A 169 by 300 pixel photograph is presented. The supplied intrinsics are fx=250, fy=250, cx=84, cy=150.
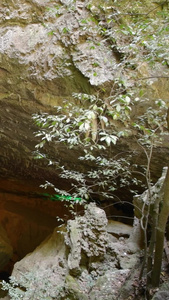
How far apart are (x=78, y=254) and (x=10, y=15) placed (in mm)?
4341

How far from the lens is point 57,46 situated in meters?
4.27

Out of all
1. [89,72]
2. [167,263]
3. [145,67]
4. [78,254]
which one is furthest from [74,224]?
[145,67]

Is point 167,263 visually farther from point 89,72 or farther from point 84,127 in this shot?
point 89,72

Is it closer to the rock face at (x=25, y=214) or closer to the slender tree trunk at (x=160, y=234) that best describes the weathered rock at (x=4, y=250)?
the rock face at (x=25, y=214)

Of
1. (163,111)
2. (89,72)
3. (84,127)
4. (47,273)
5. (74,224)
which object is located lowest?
(47,273)

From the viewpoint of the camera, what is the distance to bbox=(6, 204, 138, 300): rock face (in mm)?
3730

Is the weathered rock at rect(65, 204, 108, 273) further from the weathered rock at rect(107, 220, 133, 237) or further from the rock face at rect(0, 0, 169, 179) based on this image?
the rock face at rect(0, 0, 169, 179)

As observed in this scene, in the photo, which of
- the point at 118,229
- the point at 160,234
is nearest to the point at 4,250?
the point at 118,229

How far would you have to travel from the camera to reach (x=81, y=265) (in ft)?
14.9

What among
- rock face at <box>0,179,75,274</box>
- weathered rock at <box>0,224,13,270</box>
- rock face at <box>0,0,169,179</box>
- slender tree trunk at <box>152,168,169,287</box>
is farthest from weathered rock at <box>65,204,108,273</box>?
rock face at <box>0,179,75,274</box>

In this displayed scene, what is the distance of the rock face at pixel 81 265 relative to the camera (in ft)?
12.2

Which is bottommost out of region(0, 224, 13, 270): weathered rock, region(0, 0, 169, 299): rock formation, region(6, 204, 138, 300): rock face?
region(0, 224, 13, 270): weathered rock

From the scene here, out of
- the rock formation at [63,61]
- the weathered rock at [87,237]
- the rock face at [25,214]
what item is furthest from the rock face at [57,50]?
the rock face at [25,214]

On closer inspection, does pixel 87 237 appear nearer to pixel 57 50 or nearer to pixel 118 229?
pixel 118 229
